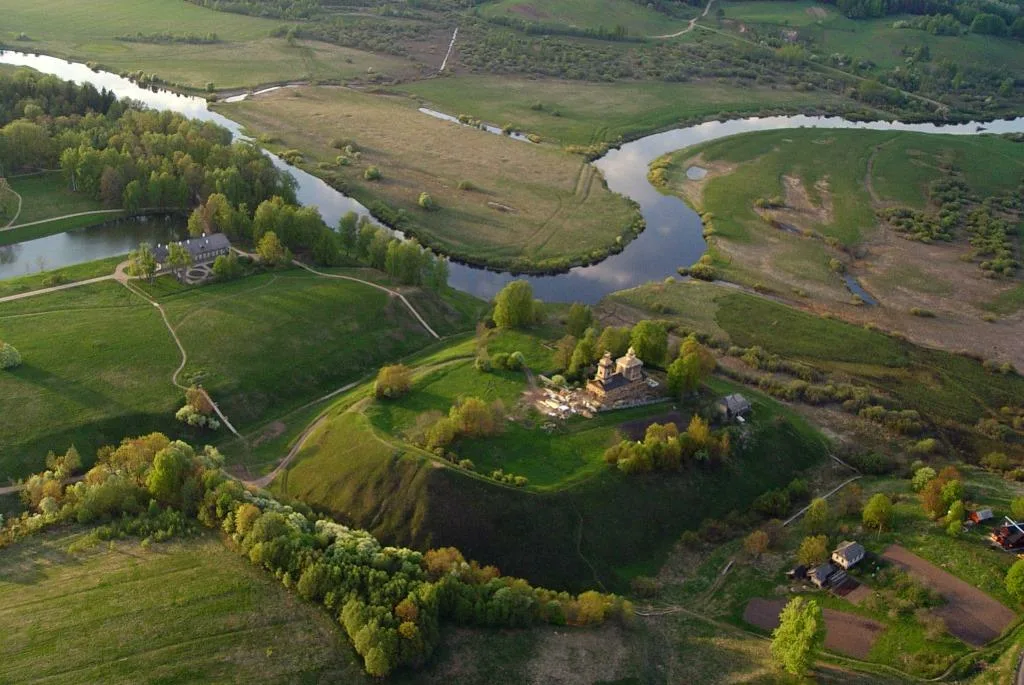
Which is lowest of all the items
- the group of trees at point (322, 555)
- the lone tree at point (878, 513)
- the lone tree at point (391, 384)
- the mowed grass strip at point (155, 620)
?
the mowed grass strip at point (155, 620)

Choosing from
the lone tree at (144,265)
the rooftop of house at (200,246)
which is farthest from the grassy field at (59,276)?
the rooftop of house at (200,246)

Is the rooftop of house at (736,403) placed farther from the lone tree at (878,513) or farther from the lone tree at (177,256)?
the lone tree at (177,256)

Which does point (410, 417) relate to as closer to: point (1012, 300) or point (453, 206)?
point (453, 206)

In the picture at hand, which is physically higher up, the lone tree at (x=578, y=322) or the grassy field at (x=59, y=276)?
the lone tree at (x=578, y=322)

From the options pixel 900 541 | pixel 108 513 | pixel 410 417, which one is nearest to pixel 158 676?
pixel 108 513

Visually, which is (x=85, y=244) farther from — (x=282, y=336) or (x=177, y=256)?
(x=282, y=336)

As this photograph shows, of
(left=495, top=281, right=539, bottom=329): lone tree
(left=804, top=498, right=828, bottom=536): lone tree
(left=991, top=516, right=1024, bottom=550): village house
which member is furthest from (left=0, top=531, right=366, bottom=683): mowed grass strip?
(left=991, top=516, right=1024, bottom=550): village house
